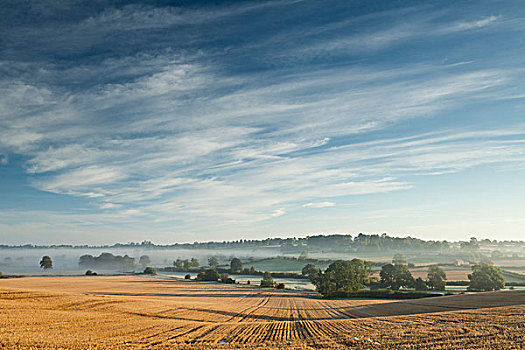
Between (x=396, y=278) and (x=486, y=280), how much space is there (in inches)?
1015

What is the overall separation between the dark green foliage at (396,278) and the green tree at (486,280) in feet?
58.1

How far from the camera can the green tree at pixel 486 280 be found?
98.4 meters

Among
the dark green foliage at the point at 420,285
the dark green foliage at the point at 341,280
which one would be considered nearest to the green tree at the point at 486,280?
the dark green foliage at the point at 420,285

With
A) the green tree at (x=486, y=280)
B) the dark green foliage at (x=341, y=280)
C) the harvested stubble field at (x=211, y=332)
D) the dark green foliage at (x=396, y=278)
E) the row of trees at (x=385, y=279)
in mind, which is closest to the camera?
the harvested stubble field at (x=211, y=332)

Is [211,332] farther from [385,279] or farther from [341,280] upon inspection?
[385,279]

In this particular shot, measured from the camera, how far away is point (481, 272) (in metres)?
101

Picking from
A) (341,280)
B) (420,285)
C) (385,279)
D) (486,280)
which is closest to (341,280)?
(341,280)

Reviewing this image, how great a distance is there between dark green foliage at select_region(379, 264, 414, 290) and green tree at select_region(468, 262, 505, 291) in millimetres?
17720

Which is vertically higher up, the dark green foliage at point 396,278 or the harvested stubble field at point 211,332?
the harvested stubble field at point 211,332

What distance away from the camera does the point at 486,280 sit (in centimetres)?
9875

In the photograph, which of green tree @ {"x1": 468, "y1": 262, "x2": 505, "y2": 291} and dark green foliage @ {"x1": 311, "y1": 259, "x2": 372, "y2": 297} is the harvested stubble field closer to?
dark green foliage @ {"x1": 311, "y1": 259, "x2": 372, "y2": 297}

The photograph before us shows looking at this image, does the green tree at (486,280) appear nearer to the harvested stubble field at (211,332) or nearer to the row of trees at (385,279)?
the row of trees at (385,279)

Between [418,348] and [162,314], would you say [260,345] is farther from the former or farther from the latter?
[162,314]

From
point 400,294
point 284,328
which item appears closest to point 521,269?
point 400,294
